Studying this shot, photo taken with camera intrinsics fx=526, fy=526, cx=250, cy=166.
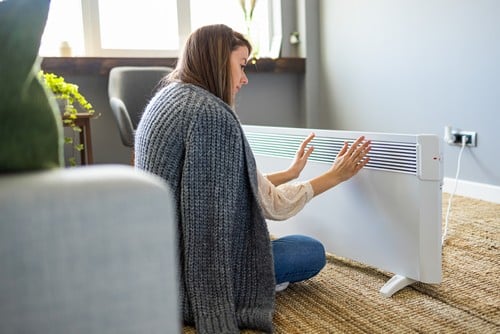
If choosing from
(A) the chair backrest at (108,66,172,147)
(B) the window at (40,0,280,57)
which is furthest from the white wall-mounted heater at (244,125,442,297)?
(B) the window at (40,0,280,57)

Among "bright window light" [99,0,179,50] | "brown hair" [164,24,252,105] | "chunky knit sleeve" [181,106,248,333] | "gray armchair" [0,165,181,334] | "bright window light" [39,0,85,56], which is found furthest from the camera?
"bright window light" [99,0,179,50]

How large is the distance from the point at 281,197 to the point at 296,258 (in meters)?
0.20

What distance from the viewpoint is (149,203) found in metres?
0.49

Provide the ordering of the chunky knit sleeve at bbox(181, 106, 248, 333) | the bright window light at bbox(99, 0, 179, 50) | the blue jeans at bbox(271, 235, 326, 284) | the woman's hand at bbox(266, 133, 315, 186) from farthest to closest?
the bright window light at bbox(99, 0, 179, 50), the woman's hand at bbox(266, 133, 315, 186), the blue jeans at bbox(271, 235, 326, 284), the chunky knit sleeve at bbox(181, 106, 248, 333)

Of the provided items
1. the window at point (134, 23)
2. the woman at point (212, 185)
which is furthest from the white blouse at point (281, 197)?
the window at point (134, 23)

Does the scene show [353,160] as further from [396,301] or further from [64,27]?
[64,27]

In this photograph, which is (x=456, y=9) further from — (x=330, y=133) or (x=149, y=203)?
(x=149, y=203)

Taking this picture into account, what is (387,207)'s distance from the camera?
4.92ft

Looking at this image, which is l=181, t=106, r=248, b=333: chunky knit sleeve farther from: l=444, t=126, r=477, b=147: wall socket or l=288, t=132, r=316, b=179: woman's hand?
l=444, t=126, r=477, b=147: wall socket

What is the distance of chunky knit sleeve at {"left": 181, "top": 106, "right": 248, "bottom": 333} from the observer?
121cm

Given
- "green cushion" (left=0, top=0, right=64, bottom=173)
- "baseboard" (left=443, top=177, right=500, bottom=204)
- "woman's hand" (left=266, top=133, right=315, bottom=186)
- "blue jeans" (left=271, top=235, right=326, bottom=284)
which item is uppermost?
"green cushion" (left=0, top=0, right=64, bottom=173)

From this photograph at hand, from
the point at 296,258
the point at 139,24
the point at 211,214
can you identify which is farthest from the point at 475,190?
the point at 139,24

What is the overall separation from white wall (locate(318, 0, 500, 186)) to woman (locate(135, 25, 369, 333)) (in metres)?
1.70

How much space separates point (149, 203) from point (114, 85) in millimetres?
2715
